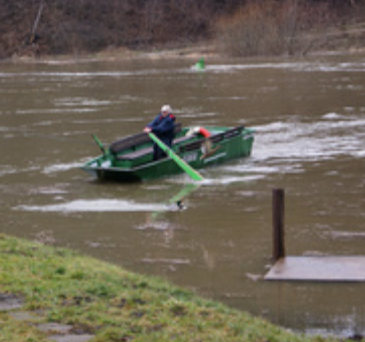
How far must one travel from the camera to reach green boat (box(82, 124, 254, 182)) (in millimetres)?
19047

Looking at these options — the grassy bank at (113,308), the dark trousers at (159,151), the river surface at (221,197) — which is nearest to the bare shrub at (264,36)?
the river surface at (221,197)

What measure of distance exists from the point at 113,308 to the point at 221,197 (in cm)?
907

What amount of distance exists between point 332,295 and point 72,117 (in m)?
24.5

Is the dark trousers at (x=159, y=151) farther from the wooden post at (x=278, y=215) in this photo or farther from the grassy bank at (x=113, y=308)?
the grassy bank at (x=113, y=308)

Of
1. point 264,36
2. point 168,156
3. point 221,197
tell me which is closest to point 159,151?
point 168,156

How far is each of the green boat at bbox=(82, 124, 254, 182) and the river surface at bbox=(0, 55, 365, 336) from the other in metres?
0.26

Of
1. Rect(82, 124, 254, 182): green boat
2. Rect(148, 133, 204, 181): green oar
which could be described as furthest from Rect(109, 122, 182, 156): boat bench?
Rect(148, 133, 204, 181): green oar

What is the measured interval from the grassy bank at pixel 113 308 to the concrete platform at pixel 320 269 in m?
1.64

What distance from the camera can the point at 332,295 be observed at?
10.2 m

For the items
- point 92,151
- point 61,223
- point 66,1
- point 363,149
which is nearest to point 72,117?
point 92,151

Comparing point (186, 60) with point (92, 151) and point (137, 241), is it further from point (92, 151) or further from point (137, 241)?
point (137, 241)

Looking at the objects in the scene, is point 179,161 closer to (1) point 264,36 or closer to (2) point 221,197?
(2) point 221,197

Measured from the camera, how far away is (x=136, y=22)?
93.5 m

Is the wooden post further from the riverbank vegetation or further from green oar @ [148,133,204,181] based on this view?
the riverbank vegetation
